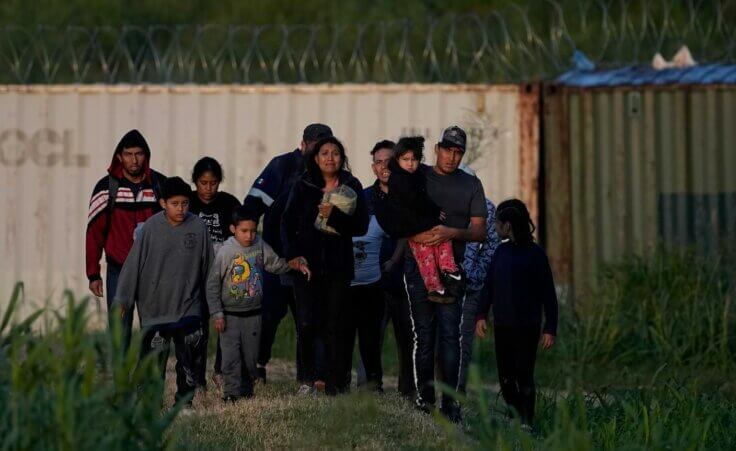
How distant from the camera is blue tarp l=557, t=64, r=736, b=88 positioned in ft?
43.8

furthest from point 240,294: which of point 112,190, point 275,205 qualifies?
point 112,190

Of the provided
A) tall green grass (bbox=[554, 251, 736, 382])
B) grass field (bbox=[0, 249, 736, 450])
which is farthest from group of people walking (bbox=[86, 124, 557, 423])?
tall green grass (bbox=[554, 251, 736, 382])

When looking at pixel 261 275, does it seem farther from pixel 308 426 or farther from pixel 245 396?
pixel 308 426

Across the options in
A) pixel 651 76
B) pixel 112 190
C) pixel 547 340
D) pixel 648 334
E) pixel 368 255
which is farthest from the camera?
pixel 651 76

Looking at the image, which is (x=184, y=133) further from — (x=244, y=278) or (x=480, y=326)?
(x=480, y=326)

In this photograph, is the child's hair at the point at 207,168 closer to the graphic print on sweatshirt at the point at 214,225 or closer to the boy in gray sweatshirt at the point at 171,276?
the graphic print on sweatshirt at the point at 214,225

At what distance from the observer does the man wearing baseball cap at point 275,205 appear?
9414mm

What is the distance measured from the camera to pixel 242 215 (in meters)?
9.11

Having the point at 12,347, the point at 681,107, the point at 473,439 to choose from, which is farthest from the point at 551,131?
the point at 12,347

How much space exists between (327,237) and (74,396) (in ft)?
10.7

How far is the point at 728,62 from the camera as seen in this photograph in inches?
549

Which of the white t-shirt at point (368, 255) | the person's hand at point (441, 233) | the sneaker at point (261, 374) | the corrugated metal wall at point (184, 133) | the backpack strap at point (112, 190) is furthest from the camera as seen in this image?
the corrugated metal wall at point (184, 133)

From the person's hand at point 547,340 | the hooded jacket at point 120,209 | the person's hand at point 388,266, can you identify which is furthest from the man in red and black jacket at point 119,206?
the person's hand at point 547,340

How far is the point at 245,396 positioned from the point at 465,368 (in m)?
1.29
